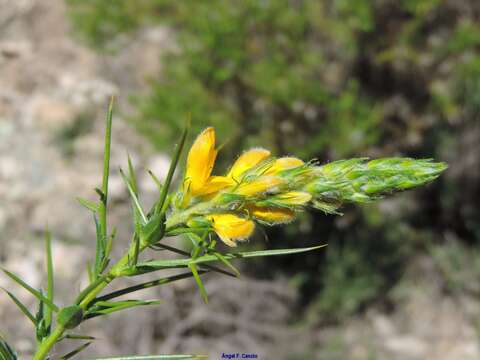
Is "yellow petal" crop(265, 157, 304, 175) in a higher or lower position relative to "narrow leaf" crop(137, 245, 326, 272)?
higher

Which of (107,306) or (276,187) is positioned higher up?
(276,187)

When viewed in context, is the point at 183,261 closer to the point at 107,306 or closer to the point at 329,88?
the point at 107,306

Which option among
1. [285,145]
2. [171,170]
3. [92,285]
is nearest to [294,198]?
[171,170]

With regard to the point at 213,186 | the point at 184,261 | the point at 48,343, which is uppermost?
the point at 213,186

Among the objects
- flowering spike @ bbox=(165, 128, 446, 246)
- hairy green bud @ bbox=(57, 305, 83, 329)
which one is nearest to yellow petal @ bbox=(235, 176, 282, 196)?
flowering spike @ bbox=(165, 128, 446, 246)

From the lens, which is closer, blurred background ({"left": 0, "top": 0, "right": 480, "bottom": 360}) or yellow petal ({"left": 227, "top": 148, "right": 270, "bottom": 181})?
yellow petal ({"left": 227, "top": 148, "right": 270, "bottom": 181})

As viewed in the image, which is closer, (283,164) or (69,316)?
(69,316)

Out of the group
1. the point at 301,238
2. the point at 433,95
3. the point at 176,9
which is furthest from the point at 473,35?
the point at 176,9

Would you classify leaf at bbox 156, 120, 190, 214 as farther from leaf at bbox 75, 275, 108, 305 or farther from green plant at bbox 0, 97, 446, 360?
leaf at bbox 75, 275, 108, 305
